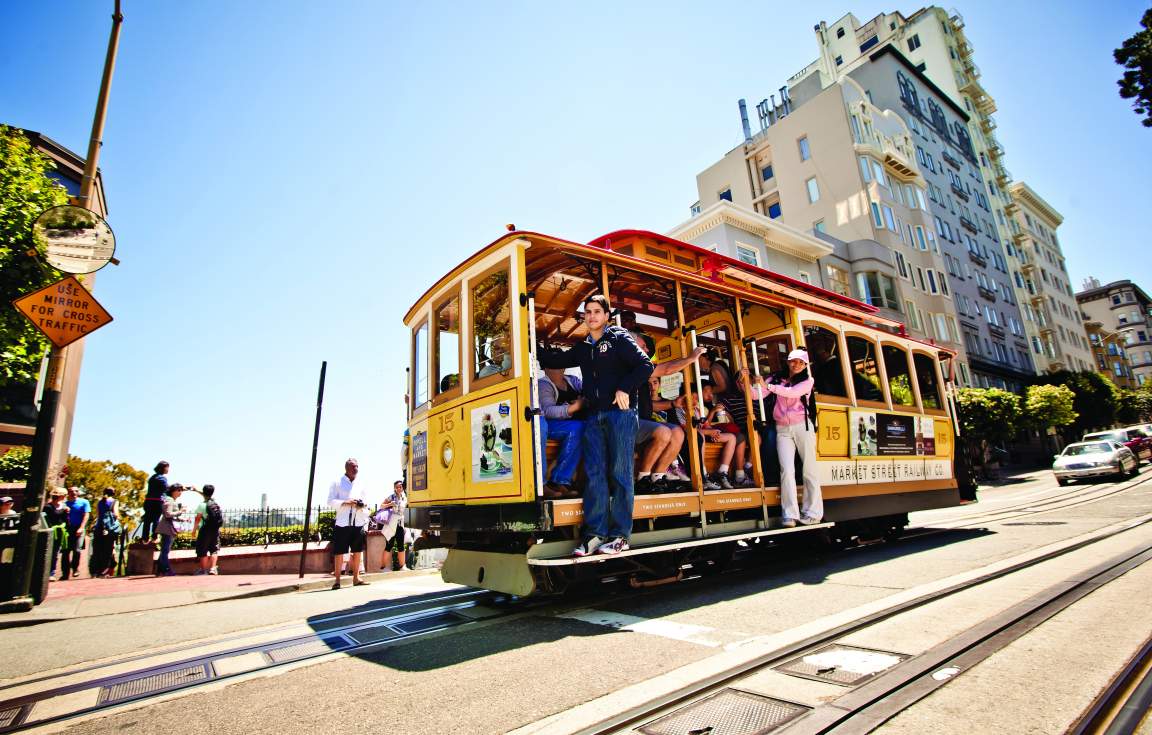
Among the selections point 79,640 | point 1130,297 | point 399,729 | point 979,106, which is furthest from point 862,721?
point 1130,297

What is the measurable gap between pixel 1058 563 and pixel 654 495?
3.96 metres

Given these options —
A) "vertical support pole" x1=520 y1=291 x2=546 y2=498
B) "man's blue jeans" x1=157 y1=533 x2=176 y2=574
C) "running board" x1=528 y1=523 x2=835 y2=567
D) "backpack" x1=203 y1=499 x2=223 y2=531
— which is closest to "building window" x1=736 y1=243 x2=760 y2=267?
"running board" x1=528 y1=523 x2=835 y2=567

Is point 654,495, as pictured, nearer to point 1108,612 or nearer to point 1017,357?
point 1108,612

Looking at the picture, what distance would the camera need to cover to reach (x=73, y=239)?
6.09m

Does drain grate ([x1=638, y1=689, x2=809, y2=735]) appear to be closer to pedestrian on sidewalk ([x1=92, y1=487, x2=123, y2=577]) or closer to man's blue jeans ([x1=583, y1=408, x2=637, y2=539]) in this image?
man's blue jeans ([x1=583, y1=408, x2=637, y2=539])

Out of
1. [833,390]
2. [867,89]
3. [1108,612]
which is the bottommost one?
[1108,612]

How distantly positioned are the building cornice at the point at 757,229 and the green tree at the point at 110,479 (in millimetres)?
22832

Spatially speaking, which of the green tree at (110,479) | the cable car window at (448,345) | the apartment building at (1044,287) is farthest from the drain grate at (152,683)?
the apartment building at (1044,287)

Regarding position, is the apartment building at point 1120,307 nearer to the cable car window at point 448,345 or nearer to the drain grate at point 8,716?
the cable car window at point 448,345

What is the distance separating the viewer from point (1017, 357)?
42312 millimetres

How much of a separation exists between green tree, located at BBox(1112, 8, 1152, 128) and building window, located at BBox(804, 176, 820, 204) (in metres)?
24.0

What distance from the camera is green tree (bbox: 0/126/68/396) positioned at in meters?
9.32

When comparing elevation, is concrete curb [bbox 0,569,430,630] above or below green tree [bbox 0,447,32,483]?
below

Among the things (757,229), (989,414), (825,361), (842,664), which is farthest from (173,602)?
(989,414)
